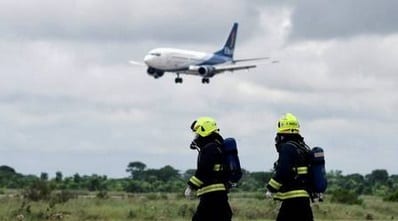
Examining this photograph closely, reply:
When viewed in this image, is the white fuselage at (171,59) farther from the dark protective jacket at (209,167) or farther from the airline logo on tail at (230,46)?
the dark protective jacket at (209,167)

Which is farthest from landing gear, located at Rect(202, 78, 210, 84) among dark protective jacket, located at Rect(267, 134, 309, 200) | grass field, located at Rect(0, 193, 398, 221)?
dark protective jacket, located at Rect(267, 134, 309, 200)

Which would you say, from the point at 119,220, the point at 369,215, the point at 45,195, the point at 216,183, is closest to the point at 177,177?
the point at 45,195

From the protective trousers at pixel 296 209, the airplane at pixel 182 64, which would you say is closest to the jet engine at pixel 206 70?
the airplane at pixel 182 64

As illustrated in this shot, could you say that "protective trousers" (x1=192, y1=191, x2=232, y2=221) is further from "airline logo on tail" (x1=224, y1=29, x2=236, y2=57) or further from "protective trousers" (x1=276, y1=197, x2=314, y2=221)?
"airline logo on tail" (x1=224, y1=29, x2=236, y2=57)

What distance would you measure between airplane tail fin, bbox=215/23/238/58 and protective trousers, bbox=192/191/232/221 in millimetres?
76233

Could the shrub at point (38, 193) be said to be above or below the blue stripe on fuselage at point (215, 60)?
below

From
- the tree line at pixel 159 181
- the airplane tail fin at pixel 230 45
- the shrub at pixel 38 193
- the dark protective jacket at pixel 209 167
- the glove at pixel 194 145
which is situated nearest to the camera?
the dark protective jacket at pixel 209 167

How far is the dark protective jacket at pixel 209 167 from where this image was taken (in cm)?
1466

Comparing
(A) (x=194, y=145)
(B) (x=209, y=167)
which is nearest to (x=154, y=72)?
(A) (x=194, y=145)

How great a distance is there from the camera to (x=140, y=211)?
35188mm

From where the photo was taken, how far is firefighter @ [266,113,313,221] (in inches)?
552

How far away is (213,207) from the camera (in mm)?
14953

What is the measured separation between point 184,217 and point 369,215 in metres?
7.81

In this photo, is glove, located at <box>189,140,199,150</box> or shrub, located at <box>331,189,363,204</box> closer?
glove, located at <box>189,140,199,150</box>
